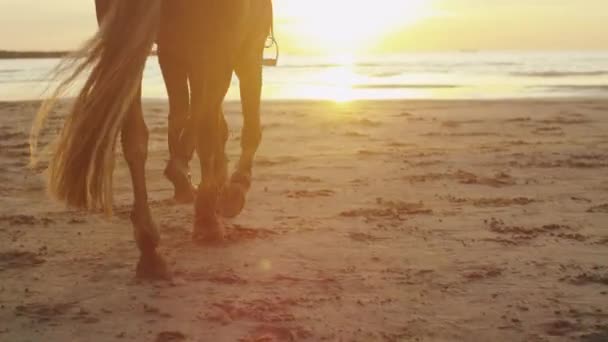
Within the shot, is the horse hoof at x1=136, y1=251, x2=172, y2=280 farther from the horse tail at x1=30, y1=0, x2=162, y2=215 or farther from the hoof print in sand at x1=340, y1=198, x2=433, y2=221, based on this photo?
the hoof print in sand at x1=340, y1=198, x2=433, y2=221

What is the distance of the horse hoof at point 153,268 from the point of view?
3350 mm

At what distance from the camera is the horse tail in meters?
3.02

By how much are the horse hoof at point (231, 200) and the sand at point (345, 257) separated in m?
0.14

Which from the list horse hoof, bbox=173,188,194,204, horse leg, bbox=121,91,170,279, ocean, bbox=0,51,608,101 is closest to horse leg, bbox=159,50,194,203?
horse hoof, bbox=173,188,194,204

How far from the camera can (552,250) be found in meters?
3.82

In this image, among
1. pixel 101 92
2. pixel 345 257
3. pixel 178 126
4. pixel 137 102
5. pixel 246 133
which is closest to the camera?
pixel 101 92

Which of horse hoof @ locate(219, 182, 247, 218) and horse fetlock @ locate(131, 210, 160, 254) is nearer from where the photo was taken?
horse fetlock @ locate(131, 210, 160, 254)

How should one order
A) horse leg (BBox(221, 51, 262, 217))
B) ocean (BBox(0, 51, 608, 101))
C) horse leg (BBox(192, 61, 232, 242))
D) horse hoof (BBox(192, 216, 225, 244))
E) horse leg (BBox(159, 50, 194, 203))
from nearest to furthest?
1. horse leg (BBox(192, 61, 232, 242))
2. horse hoof (BBox(192, 216, 225, 244))
3. horse leg (BBox(159, 50, 194, 203))
4. horse leg (BBox(221, 51, 262, 217))
5. ocean (BBox(0, 51, 608, 101))

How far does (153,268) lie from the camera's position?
3.35m

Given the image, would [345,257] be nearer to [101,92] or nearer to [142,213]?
[142,213]

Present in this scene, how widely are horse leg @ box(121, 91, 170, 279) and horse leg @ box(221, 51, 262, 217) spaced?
1057 mm

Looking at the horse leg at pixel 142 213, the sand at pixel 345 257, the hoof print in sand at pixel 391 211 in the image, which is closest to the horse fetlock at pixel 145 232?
the horse leg at pixel 142 213

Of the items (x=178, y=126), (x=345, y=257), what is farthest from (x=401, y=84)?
(x=345, y=257)

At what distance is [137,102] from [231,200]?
1.26 metres
